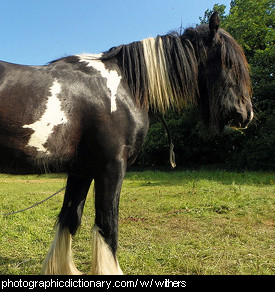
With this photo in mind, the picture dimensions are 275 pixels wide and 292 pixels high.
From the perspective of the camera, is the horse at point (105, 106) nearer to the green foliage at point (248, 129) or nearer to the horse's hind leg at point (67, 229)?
the horse's hind leg at point (67, 229)

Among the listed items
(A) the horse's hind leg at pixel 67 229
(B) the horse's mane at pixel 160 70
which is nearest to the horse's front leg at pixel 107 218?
(A) the horse's hind leg at pixel 67 229

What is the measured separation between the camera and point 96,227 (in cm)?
207

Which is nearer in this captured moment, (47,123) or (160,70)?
(47,123)

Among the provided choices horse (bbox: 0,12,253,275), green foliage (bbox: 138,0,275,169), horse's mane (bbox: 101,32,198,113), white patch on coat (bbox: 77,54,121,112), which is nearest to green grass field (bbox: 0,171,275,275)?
horse (bbox: 0,12,253,275)

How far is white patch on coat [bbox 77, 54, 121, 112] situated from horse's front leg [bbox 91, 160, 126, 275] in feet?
1.67

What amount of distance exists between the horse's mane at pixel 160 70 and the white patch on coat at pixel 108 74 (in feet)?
0.32

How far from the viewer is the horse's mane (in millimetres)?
2244

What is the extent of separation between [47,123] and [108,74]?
66cm

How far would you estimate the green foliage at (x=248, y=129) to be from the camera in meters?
15.3

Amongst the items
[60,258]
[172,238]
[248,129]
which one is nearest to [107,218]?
[60,258]

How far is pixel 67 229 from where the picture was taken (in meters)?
2.51

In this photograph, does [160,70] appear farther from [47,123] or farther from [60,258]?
[60,258]
